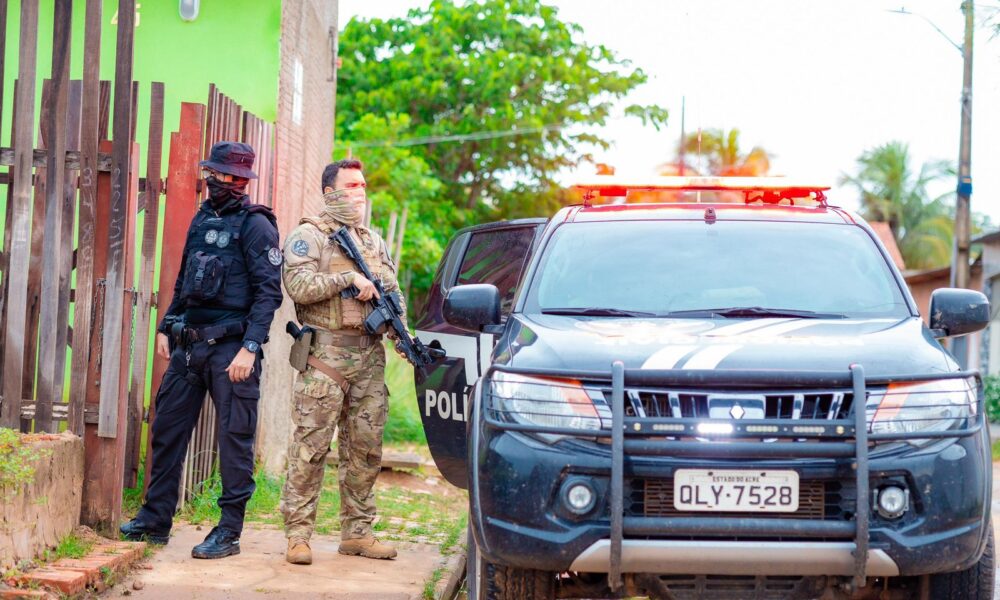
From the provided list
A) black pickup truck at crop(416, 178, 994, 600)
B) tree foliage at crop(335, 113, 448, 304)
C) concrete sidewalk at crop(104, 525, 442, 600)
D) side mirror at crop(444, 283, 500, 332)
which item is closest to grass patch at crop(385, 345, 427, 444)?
concrete sidewalk at crop(104, 525, 442, 600)

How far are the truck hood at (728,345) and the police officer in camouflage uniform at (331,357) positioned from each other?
1489 mm

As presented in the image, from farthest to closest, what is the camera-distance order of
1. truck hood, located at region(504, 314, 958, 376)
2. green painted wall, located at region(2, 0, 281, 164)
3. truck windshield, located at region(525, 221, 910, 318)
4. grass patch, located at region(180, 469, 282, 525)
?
green painted wall, located at region(2, 0, 281, 164) < grass patch, located at region(180, 469, 282, 525) < truck windshield, located at region(525, 221, 910, 318) < truck hood, located at region(504, 314, 958, 376)

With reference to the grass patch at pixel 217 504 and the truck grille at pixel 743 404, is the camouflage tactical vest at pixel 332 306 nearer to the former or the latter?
the grass patch at pixel 217 504

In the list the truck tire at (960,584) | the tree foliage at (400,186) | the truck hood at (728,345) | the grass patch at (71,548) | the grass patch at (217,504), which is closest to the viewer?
the truck hood at (728,345)

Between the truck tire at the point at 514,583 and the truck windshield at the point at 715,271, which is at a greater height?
the truck windshield at the point at 715,271

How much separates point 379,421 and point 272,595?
1.15m

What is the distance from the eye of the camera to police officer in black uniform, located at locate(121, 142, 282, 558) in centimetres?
598

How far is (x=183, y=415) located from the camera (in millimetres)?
6191

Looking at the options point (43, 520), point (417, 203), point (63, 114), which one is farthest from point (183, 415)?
point (417, 203)

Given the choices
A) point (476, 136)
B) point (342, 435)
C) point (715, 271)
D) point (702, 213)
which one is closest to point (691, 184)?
point (702, 213)

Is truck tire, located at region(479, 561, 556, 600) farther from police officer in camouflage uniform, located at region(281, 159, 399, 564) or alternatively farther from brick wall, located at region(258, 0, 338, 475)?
brick wall, located at region(258, 0, 338, 475)

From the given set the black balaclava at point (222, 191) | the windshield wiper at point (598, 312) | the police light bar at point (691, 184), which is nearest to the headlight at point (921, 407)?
the windshield wiper at point (598, 312)

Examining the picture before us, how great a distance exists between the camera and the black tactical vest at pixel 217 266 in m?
5.93

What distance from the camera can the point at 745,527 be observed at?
12.8 ft
